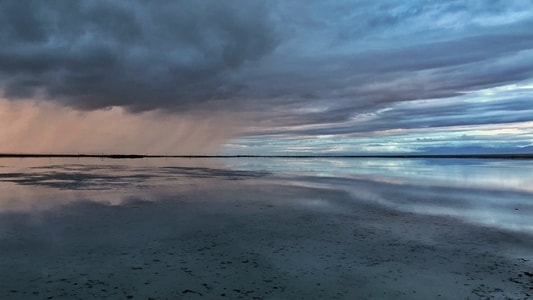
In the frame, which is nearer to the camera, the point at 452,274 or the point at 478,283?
the point at 478,283

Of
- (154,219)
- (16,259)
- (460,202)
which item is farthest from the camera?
(460,202)

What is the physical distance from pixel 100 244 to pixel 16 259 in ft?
5.97

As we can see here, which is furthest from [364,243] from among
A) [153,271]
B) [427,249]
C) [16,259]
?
[16,259]

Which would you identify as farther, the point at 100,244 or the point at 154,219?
the point at 154,219

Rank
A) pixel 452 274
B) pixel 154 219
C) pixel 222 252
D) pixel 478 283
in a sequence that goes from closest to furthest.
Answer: pixel 478 283 < pixel 452 274 < pixel 222 252 < pixel 154 219

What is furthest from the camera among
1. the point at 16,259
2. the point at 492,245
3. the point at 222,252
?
the point at 492,245

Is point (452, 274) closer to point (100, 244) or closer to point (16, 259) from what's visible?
point (100, 244)

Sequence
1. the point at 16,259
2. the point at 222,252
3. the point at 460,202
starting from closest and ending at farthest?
the point at 16,259 < the point at 222,252 < the point at 460,202

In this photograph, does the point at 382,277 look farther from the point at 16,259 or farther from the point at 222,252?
the point at 16,259

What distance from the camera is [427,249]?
9.62 m

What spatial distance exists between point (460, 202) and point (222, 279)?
14.6 meters

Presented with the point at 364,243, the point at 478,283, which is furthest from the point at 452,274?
the point at 364,243

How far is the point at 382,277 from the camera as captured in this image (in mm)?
7492

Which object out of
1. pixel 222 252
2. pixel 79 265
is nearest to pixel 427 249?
pixel 222 252
